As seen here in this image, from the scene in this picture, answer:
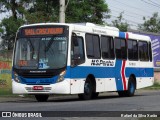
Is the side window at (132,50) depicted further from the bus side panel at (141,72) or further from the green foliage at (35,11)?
the green foliage at (35,11)

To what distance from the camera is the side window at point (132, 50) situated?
2795 cm

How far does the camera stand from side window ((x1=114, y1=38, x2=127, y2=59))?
26.6 meters

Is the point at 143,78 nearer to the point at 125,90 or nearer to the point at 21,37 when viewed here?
the point at 125,90

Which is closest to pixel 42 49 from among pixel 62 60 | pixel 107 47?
pixel 62 60

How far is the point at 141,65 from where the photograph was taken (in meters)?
29.2

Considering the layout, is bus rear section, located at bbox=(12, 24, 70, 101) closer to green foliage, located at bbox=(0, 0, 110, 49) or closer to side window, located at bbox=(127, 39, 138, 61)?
side window, located at bbox=(127, 39, 138, 61)

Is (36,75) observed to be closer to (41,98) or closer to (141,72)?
(41,98)

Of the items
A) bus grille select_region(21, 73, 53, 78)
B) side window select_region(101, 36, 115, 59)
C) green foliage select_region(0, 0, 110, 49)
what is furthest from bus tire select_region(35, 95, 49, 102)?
green foliage select_region(0, 0, 110, 49)

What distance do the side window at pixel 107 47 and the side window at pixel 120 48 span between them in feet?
1.73

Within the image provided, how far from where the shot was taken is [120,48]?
2694cm

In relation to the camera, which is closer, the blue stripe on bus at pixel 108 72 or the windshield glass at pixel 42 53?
the windshield glass at pixel 42 53

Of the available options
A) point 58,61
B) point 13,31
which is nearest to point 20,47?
point 58,61

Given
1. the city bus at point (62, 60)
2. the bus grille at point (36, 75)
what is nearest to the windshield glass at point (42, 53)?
the city bus at point (62, 60)

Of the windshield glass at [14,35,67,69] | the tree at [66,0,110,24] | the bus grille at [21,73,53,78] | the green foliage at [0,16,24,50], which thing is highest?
the tree at [66,0,110,24]
